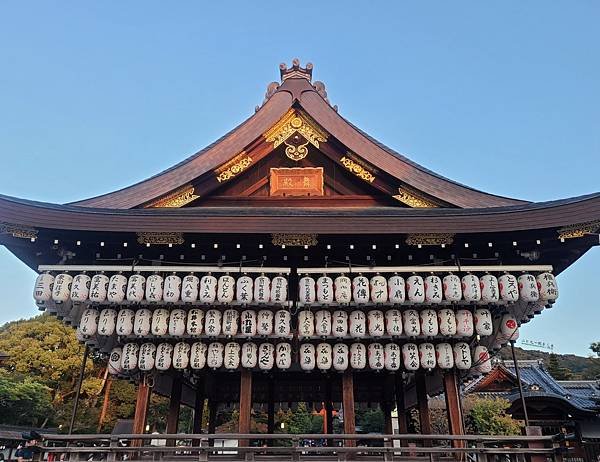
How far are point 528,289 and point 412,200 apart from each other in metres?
3.04

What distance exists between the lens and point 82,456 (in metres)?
8.63

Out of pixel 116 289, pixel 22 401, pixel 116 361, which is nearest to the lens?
pixel 116 289

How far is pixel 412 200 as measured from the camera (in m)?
10.8

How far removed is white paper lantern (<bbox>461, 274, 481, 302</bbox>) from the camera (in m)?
8.93

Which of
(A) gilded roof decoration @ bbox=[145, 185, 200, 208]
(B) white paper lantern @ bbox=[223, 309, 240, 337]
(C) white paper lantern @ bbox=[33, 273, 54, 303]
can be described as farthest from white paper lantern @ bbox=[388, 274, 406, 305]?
(C) white paper lantern @ bbox=[33, 273, 54, 303]

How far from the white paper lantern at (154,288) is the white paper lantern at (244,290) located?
1.40 m

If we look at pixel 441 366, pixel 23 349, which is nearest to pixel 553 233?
pixel 441 366

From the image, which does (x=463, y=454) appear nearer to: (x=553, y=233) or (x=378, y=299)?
(x=378, y=299)

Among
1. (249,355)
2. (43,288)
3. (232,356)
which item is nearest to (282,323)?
(249,355)

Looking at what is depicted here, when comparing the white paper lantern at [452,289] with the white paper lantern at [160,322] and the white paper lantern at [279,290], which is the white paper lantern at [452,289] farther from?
the white paper lantern at [160,322]

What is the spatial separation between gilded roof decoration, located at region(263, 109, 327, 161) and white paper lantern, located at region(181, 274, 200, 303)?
156 inches

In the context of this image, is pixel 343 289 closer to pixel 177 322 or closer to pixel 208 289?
pixel 208 289

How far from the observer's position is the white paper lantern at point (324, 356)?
9188mm

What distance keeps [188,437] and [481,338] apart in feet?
19.8
